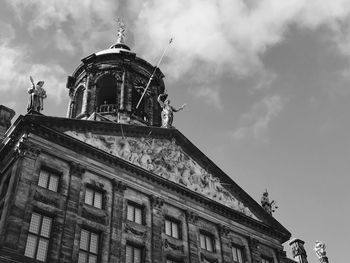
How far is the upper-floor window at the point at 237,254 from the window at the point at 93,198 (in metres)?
9.01

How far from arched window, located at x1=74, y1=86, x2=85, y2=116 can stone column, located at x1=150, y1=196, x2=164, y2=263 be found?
1091 centimetres

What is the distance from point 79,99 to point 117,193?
1221cm

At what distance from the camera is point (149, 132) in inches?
1094

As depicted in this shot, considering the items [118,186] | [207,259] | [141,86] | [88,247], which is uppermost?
[141,86]

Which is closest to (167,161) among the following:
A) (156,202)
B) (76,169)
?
(156,202)

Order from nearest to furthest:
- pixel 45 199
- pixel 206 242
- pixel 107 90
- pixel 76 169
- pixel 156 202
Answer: pixel 45 199 < pixel 76 169 < pixel 156 202 < pixel 206 242 < pixel 107 90

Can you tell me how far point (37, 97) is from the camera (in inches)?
960

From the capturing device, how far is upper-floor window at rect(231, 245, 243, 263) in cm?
2781

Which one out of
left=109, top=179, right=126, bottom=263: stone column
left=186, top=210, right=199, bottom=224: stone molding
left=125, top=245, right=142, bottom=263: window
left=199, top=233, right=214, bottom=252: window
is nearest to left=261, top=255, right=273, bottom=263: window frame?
left=199, top=233, right=214, bottom=252: window

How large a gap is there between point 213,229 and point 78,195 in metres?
8.97

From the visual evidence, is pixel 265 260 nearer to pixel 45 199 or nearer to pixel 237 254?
pixel 237 254

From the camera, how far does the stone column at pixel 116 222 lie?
21.9 m

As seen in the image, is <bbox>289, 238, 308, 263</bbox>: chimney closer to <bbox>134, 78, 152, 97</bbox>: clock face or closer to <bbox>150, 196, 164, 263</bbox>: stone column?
<bbox>150, 196, 164, 263</bbox>: stone column

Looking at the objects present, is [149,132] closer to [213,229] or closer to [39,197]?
[213,229]
